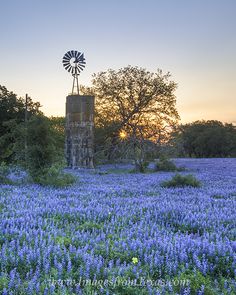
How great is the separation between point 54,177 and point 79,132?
11283 millimetres

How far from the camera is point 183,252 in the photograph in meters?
4.46

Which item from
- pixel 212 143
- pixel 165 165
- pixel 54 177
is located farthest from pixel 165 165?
pixel 212 143

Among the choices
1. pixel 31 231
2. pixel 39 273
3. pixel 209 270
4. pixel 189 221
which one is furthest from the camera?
pixel 189 221

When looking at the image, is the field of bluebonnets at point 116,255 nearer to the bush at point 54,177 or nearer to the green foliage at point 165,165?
the bush at point 54,177

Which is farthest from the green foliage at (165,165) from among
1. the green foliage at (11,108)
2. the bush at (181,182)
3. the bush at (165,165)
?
the green foliage at (11,108)

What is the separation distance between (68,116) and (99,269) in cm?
2117

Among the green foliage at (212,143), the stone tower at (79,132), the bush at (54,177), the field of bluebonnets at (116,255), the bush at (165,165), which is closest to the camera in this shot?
the field of bluebonnets at (116,255)

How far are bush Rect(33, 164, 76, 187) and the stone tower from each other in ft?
33.8

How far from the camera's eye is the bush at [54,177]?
1259cm

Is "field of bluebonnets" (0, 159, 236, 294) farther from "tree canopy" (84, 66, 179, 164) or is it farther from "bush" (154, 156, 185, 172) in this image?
"tree canopy" (84, 66, 179, 164)

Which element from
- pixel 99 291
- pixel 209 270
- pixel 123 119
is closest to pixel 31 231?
pixel 99 291

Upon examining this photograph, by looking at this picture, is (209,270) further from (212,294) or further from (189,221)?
(189,221)

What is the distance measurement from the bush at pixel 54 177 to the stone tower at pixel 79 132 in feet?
33.8

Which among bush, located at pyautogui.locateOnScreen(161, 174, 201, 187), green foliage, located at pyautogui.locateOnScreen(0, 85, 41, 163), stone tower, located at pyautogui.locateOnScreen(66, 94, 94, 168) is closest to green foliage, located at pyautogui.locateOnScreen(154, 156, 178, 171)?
stone tower, located at pyautogui.locateOnScreen(66, 94, 94, 168)
